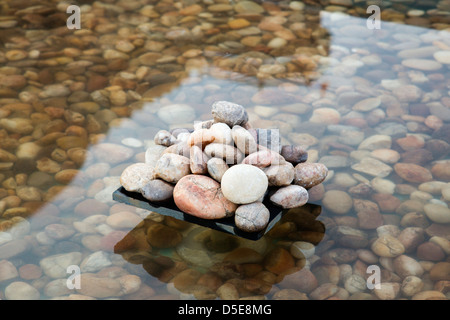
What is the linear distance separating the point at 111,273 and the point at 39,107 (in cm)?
102

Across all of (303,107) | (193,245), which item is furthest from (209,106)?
(193,245)

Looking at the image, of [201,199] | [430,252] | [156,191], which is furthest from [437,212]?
[156,191]

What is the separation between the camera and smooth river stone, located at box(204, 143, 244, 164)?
1526 mm

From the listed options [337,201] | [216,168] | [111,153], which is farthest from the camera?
[111,153]

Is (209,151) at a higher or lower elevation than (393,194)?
higher

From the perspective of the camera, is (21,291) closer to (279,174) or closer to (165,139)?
(165,139)

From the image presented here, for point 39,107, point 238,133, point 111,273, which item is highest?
point 238,133

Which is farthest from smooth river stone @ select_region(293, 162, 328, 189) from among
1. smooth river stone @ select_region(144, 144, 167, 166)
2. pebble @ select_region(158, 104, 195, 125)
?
pebble @ select_region(158, 104, 195, 125)

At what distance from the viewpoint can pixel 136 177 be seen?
5.08 ft

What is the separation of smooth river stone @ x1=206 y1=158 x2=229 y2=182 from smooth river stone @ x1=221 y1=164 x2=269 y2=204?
0.04m

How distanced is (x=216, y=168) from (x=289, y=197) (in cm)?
23

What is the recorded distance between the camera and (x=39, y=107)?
2.18 meters
